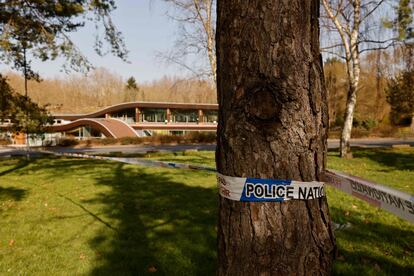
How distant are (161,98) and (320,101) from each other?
89166 mm

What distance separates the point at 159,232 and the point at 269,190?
363 cm

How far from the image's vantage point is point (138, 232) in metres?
4.95

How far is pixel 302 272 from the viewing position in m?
1.65

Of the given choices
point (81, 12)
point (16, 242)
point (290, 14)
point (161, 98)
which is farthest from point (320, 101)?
point (161, 98)

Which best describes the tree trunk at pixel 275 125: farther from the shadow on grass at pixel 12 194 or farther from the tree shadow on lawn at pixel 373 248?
the shadow on grass at pixel 12 194

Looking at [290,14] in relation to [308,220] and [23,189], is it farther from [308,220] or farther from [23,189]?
[23,189]

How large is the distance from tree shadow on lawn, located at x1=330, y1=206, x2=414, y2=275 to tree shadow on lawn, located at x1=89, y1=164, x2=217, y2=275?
1.57 metres

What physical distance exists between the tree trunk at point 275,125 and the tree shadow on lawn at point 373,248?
221cm

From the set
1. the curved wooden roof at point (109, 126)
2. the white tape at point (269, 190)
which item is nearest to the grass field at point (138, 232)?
the white tape at point (269, 190)

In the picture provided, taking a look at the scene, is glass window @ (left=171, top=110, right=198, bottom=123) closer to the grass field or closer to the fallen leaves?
the grass field

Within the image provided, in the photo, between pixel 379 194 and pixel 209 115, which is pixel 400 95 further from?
pixel 379 194

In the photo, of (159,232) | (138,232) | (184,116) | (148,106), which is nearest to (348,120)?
(159,232)

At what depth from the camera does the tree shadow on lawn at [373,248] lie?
11.5ft

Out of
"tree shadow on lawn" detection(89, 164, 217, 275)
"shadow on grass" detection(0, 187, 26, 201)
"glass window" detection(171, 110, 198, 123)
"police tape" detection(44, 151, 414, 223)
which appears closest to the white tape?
"police tape" detection(44, 151, 414, 223)
